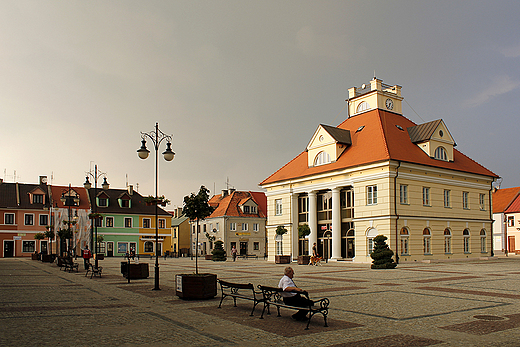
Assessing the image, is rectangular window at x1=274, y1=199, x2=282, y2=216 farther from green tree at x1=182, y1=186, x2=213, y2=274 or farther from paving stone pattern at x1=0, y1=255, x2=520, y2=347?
paving stone pattern at x1=0, y1=255, x2=520, y2=347

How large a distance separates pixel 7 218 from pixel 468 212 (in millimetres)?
59134

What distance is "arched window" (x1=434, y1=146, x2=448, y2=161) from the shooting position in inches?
1594

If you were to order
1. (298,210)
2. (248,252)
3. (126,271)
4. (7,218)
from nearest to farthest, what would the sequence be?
(126,271), (298,210), (7,218), (248,252)

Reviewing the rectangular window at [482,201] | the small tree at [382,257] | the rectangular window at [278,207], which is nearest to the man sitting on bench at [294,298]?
the small tree at [382,257]

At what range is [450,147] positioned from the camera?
41781 millimetres

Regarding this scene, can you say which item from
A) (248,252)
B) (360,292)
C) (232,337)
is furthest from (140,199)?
(232,337)

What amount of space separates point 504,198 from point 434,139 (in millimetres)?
40114

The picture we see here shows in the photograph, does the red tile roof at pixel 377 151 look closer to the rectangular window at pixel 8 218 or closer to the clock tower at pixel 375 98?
the clock tower at pixel 375 98

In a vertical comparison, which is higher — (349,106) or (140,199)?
(349,106)

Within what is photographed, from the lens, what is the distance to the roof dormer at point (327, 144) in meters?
41.0

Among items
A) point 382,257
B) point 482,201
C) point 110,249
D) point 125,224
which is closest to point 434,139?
point 482,201

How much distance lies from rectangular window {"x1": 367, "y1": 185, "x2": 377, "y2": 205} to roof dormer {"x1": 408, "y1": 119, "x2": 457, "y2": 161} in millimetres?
6665

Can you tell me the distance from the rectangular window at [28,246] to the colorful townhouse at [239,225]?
24771 millimetres

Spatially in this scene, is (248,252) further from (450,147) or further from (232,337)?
(232,337)
